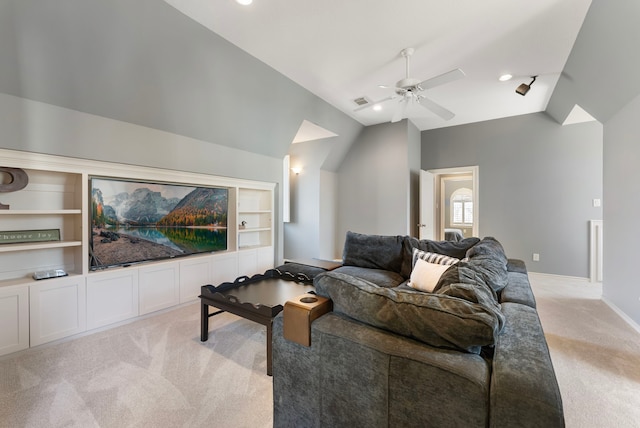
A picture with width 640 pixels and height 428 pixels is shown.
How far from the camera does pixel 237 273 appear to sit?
4.09 meters

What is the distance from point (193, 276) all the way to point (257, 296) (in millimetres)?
1450

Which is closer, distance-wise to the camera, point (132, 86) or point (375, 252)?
point (132, 86)

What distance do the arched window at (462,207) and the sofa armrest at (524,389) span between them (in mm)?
8565

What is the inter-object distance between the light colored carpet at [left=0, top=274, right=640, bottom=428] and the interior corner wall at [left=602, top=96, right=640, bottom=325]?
0.45 m

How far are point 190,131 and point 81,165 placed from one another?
3.82 ft

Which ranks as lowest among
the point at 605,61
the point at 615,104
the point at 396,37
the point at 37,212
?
the point at 37,212

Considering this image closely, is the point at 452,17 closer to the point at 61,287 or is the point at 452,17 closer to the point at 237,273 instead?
the point at 237,273

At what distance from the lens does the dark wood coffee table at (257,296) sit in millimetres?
2107

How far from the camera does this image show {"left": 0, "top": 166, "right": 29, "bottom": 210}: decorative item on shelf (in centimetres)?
229

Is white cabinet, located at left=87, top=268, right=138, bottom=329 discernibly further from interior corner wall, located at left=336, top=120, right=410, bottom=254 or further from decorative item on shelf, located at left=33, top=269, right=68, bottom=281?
interior corner wall, located at left=336, top=120, right=410, bottom=254

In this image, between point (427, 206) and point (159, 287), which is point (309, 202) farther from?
point (159, 287)

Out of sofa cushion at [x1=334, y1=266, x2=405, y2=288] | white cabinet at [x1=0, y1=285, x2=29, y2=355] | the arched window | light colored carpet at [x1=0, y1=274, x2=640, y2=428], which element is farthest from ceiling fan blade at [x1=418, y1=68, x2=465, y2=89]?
the arched window

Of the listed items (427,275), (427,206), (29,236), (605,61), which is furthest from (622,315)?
(29,236)

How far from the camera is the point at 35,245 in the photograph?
237cm
